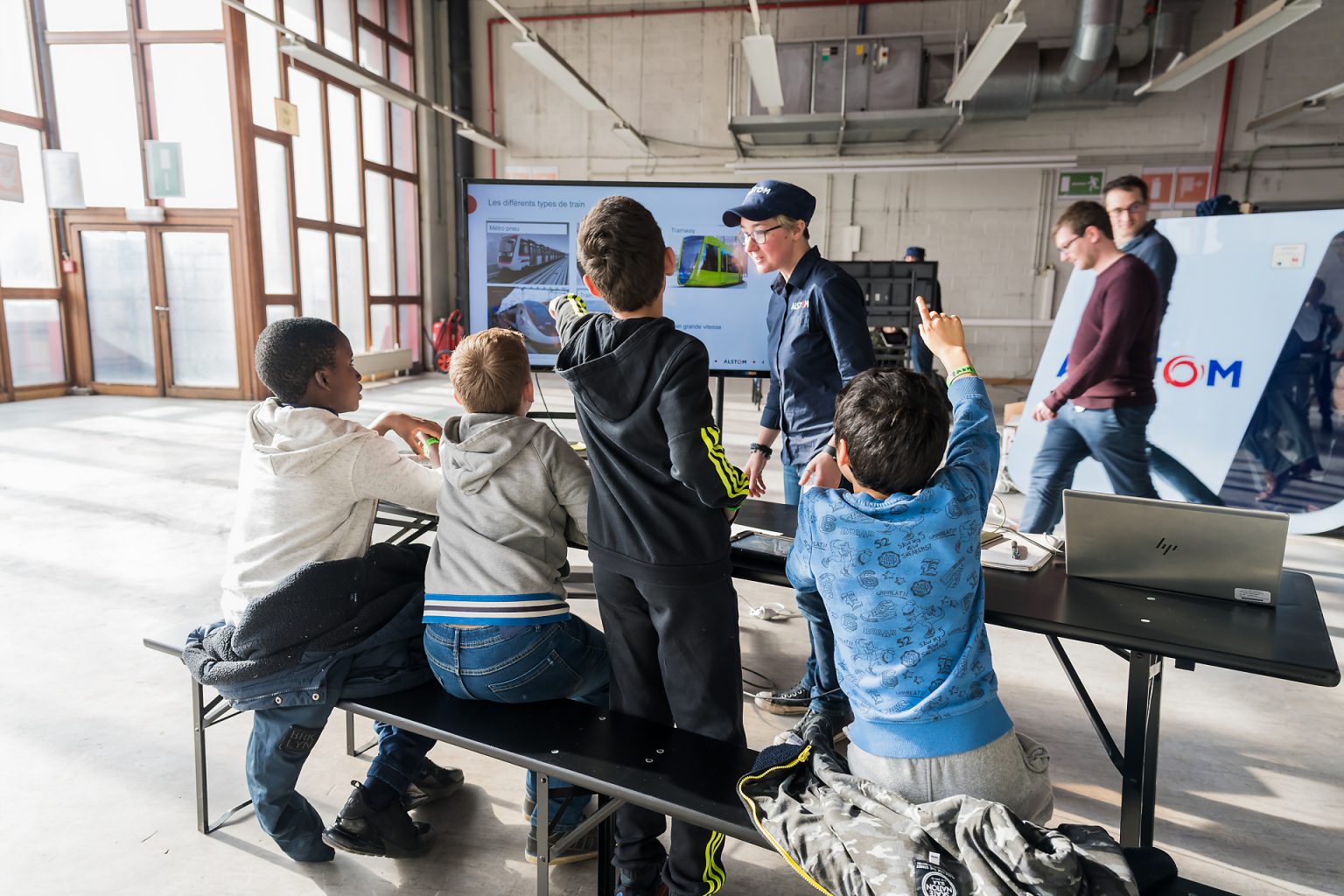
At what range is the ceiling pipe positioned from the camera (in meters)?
8.55

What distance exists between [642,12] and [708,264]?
9479 mm

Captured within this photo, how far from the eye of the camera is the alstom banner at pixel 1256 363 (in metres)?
4.08

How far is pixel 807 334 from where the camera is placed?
2.22 meters

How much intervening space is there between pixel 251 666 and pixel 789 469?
1.50 m

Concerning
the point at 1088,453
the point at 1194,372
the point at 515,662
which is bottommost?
the point at 515,662

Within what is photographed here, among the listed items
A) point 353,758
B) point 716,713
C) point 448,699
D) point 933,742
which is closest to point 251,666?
point 448,699

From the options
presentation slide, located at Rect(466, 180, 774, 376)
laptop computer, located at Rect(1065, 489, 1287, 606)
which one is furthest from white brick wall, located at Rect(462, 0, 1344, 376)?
laptop computer, located at Rect(1065, 489, 1287, 606)

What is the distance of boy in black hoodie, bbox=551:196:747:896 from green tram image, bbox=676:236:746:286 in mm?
1515

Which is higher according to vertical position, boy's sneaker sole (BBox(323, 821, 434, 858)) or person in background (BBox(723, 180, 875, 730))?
person in background (BBox(723, 180, 875, 730))

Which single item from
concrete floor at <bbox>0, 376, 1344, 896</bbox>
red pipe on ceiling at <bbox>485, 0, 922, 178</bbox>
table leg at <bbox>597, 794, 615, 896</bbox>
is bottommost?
concrete floor at <bbox>0, 376, 1344, 896</bbox>

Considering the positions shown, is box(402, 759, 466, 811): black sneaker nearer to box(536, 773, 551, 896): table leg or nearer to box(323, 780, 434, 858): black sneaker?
box(323, 780, 434, 858): black sneaker

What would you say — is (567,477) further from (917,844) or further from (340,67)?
(340,67)

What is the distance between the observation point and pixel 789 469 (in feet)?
8.06

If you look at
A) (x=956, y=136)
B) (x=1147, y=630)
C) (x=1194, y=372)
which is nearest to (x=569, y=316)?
(x=1147, y=630)
